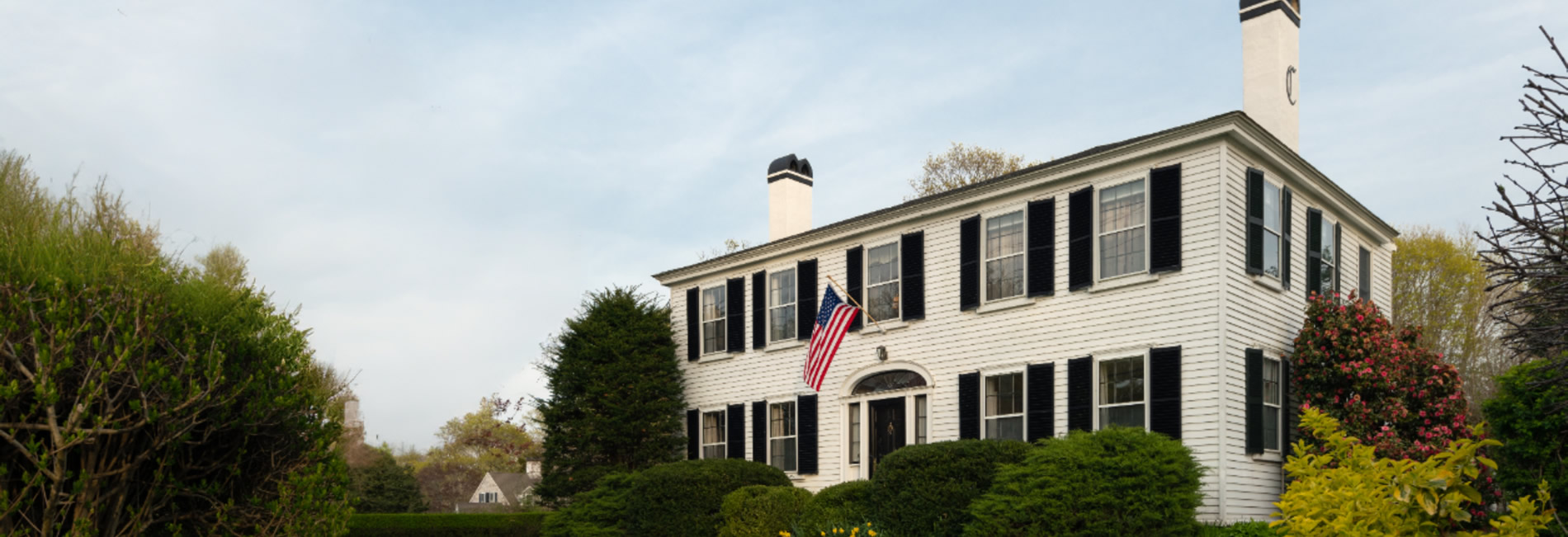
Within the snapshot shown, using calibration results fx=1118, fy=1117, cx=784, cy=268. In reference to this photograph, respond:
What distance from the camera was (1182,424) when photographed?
48.8ft

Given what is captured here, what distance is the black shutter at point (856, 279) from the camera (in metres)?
20.4

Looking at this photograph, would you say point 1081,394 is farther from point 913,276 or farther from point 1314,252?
point 1314,252

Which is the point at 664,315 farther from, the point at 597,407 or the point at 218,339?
the point at 218,339

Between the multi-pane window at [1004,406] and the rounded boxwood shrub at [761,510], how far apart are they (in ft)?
10.3

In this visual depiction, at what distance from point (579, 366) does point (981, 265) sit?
973 centimetres

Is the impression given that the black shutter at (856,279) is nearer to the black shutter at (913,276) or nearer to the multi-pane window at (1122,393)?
the black shutter at (913,276)

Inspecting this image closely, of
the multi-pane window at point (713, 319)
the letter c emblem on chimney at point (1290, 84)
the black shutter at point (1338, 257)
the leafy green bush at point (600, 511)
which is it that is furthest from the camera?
the multi-pane window at point (713, 319)

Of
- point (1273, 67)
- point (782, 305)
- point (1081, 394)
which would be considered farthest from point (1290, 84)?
point (782, 305)

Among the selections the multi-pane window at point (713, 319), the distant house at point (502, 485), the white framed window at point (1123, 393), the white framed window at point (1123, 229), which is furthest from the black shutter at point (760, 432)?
the distant house at point (502, 485)

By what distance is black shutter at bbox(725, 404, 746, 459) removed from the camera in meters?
22.6

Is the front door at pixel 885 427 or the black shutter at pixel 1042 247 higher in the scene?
the black shutter at pixel 1042 247

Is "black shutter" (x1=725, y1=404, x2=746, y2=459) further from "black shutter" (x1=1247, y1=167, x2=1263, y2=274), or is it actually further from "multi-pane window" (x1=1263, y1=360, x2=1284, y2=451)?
"black shutter" (x1=1247, y1=167, x2=1263, y2=274)

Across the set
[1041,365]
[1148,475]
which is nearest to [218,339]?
[1148,475]

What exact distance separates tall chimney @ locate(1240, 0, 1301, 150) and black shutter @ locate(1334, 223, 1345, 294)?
6.70 feet
